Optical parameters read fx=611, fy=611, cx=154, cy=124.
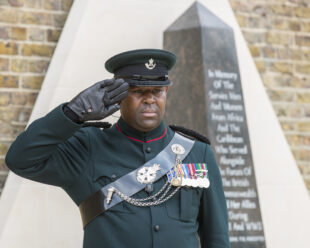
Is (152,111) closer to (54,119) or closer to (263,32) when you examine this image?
(54,119)

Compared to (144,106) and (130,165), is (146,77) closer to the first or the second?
(144,106)

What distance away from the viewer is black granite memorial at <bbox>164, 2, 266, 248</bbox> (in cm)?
373

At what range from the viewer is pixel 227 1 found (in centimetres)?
447

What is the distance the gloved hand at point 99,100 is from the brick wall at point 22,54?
1787 mm

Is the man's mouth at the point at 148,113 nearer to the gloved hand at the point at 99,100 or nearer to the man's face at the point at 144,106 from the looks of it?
the man's face at the point at 144,106

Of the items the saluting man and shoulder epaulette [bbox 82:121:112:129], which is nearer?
the saluting man

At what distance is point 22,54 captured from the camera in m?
3.93

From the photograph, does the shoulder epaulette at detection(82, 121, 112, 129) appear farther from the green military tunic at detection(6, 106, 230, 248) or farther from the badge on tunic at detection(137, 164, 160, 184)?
the badge on tunic at detection(137, 164, 160, 184)

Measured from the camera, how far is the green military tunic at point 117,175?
2139mm

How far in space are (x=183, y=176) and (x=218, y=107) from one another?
1.50 meters

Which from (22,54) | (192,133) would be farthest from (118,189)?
(22,54)

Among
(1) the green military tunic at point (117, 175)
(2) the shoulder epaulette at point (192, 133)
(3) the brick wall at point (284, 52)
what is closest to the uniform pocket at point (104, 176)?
(1) the green military tunic at point (117, 175)

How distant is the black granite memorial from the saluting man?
4.14 feet

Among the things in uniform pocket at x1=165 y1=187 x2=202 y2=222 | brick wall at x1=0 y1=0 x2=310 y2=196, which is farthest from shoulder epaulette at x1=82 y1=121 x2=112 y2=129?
brick wall at x1=0 y1=0 x2=310 y2=196
